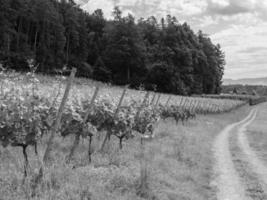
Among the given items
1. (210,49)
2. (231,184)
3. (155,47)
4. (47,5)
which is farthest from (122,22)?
(231,184)

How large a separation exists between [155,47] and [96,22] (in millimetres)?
15688

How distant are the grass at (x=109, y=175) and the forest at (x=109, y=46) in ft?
136

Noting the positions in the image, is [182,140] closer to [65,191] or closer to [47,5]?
[65,191]

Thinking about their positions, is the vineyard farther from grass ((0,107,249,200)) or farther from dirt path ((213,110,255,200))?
dirt path ((213,110,255,200))

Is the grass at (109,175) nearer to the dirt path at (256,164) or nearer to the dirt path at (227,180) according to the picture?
the dirt path at (227,180)

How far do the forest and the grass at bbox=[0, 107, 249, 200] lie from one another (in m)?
41.5

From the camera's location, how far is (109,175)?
5621 mm

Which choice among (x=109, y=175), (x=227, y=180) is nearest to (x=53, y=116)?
(x=109, y=175)

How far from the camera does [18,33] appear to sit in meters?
48.8

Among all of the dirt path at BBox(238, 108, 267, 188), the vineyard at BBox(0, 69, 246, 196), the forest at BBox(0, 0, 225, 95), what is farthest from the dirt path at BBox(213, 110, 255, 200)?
the forest at BBox(0, 0, 225, 95)

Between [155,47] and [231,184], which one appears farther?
[155,47]

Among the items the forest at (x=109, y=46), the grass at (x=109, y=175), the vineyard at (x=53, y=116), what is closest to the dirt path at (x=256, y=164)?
the grass at (x=109, y=175)

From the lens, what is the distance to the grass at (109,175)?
4.59 metres

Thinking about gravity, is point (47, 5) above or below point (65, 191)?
above
